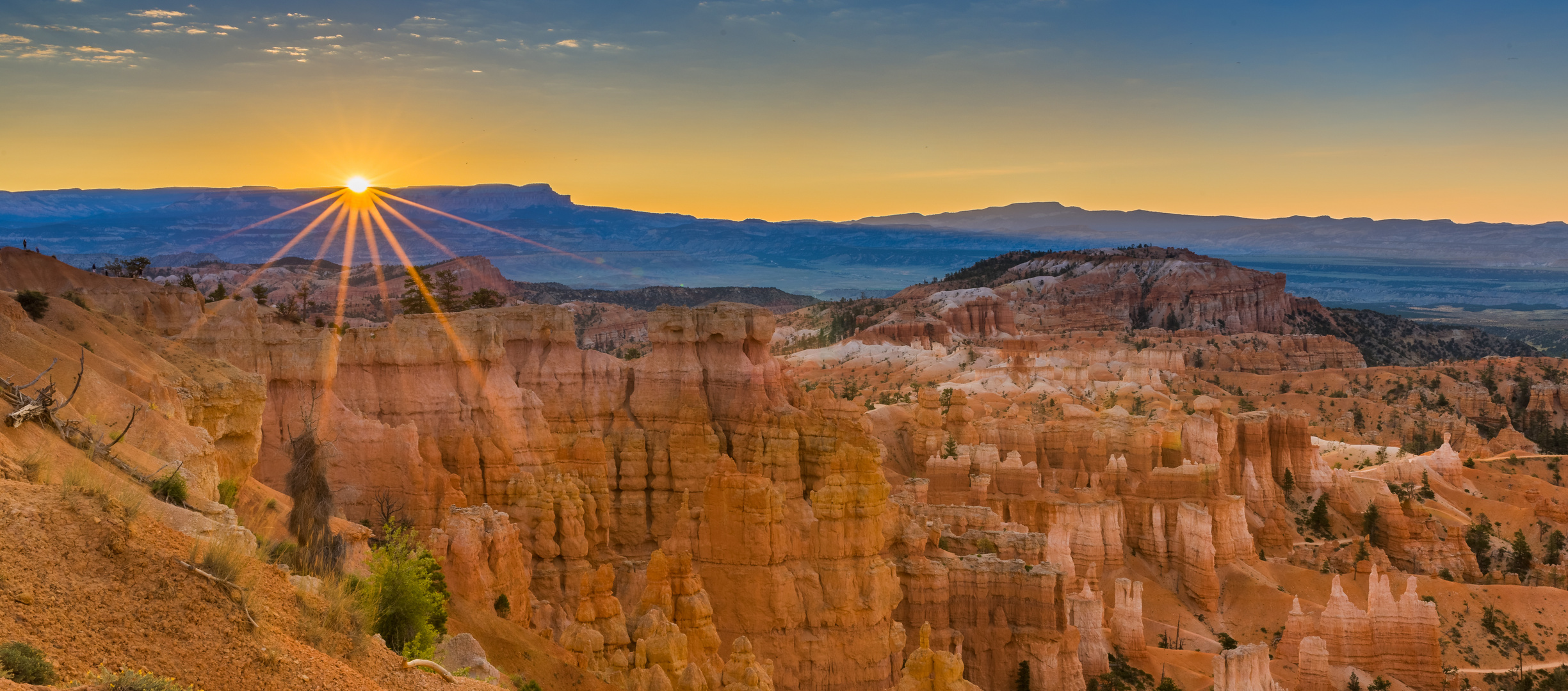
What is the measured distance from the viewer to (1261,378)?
10106cm

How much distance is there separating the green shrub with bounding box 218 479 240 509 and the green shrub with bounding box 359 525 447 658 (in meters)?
2.04

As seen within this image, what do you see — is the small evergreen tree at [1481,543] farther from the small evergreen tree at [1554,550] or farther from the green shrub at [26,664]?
the green shrub at [26,664]

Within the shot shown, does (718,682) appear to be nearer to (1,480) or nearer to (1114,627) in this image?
(1,480)

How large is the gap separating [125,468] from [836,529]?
60.2ft

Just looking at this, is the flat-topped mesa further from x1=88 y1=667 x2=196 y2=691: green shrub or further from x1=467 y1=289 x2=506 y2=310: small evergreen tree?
x1=88 y1=667 x2=196 y2=691: green shrub

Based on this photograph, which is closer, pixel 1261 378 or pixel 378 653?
pixel 378 653

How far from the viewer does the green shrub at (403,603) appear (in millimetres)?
14445

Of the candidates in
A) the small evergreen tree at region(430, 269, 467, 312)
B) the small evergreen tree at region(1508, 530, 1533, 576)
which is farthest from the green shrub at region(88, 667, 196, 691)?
the small evergreen tree at region(1508, 530, 1533, 576)

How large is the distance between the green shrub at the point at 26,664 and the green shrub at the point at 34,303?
43.4ft

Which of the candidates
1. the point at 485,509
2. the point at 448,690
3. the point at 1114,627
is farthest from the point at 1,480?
the point at 1114,627

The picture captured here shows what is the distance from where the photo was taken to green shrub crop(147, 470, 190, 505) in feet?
36.5

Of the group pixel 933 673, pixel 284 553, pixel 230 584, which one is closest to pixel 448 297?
pixel 933 673

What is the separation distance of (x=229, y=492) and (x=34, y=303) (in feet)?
19.8

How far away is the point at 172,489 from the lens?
1127 cm
